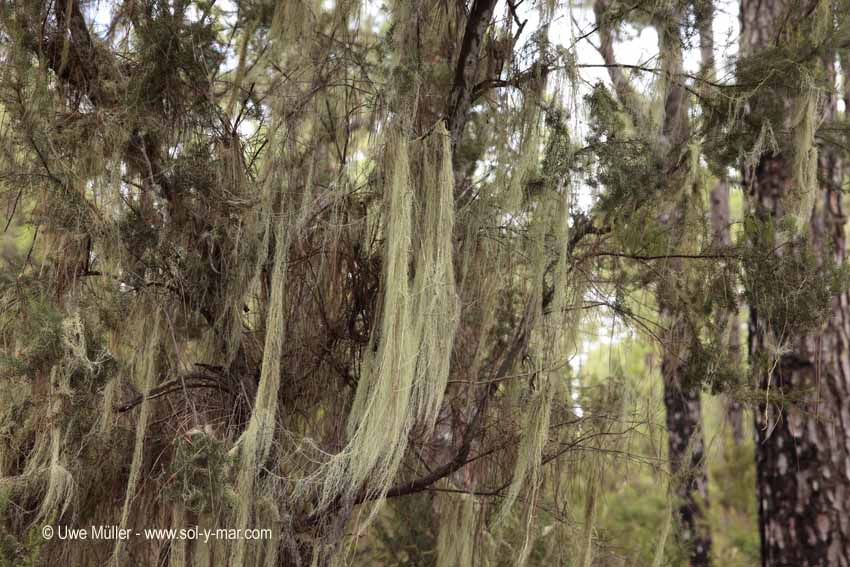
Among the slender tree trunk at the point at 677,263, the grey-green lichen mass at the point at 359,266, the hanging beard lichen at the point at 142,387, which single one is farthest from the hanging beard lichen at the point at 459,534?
the hanging beard lichen at the point at 142,387

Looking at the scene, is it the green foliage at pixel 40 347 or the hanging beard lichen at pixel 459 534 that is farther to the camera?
the hanging beard lichen at pixel 459 534

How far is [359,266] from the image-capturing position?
2.57m

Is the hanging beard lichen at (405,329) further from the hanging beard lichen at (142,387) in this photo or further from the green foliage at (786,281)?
the green foliage at (786,281)

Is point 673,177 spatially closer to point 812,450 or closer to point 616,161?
point 616,161

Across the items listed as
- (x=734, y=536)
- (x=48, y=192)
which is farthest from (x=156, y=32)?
(x=734, y=536)

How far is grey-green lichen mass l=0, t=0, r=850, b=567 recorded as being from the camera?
2.21 meters

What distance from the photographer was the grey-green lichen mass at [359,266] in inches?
87.0

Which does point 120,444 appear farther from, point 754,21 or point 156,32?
point 754,21

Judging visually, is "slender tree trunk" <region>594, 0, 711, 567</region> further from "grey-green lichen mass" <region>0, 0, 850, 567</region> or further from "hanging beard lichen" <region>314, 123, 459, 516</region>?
"hanging beard lichen" <region>314, 123, 459, 516</region>

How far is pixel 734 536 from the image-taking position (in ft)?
22.2

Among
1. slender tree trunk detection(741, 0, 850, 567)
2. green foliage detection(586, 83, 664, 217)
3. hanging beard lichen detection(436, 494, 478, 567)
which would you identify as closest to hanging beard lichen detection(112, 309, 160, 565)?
hanging beard lichen detection(436, 494, 478, 567)

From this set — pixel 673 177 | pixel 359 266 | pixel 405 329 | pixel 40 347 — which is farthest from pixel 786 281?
pixel 40 347

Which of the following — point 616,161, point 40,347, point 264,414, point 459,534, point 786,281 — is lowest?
point 459,534

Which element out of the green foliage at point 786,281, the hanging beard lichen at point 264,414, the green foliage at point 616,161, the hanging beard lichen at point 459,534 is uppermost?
the green foliage at point 616,161
